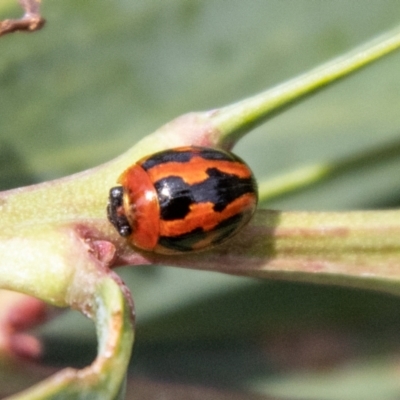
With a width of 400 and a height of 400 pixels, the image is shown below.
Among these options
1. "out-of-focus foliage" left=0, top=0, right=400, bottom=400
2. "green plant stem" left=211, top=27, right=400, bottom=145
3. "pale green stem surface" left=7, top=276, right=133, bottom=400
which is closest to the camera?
"pale green stem surface" left=7, top=276, right=133, bottom=400

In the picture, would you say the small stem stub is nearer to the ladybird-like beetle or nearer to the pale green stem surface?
the ladybird-like beetle

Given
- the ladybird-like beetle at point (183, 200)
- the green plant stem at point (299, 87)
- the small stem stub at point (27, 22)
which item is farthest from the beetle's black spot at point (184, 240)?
the small stem stub at point (27, 22)

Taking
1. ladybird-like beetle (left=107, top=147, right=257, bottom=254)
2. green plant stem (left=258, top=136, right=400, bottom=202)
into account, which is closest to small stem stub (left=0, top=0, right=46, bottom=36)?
ladybird-like beetle (left=107, top=147, right=257, bottom=254)

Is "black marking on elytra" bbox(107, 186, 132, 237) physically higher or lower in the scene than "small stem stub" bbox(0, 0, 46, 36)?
lower

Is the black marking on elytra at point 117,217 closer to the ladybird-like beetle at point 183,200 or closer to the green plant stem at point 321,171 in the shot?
the ladybird-like beetle at point 183,200

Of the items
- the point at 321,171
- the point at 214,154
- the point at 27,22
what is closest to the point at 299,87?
the point at 214,154

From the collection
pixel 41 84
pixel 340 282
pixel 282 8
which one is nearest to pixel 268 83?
pixel 282 8

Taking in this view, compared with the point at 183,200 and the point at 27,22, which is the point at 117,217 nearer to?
the point at 183,200
